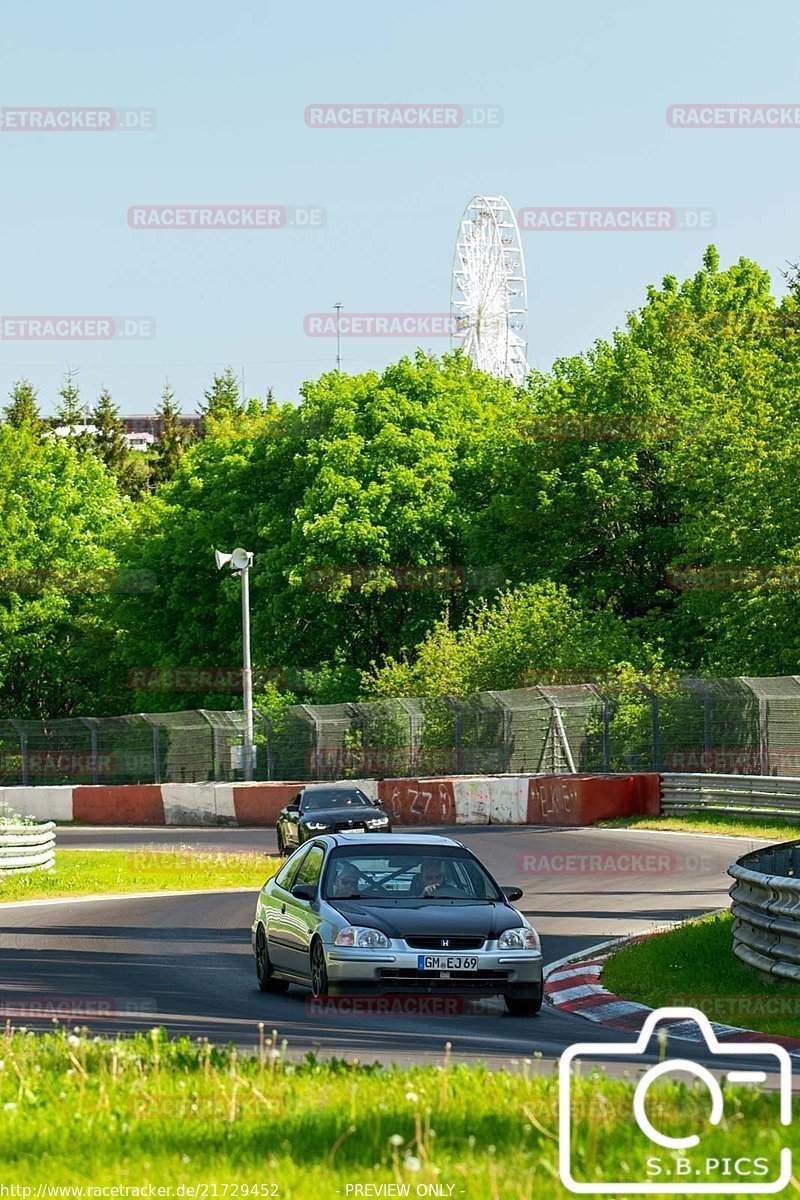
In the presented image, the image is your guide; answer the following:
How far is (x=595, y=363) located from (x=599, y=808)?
28.1m

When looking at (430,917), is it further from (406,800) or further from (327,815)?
(406,800)

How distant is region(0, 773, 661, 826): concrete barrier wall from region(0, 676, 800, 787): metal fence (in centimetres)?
91

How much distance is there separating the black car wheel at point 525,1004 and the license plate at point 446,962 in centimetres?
40


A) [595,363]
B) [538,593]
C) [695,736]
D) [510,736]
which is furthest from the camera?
[595,363]

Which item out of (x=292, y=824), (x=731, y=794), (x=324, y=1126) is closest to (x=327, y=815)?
(x=292, y=824)

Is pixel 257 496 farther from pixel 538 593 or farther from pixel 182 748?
pixel 182 748

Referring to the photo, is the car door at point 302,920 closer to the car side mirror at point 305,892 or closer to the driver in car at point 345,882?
the car side mirror at point 305,892

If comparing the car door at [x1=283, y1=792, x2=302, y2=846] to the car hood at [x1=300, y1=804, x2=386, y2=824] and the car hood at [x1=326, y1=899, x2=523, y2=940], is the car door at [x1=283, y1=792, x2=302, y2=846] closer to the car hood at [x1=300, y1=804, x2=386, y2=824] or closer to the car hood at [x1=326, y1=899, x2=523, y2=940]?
the car hood at [x1=300, y1=804, x2=386, y2=824]

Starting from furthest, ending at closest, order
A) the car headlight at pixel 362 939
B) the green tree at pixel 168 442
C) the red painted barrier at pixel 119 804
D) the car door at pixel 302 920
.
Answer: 1. the green tree at pixel 168 442
2. the red painted barrier at pixel 119 804
3. the car door at pixel 302 920
4. the car headlight at pixel 362 939

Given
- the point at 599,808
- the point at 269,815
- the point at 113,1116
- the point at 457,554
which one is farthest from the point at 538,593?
the point at 113,1116

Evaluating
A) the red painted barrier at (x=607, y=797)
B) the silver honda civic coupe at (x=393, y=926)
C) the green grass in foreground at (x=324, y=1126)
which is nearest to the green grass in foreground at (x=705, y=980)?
the silver honda civic coupe at (x=393, y=926)

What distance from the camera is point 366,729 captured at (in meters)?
45.3

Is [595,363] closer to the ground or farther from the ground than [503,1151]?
farther from the ground

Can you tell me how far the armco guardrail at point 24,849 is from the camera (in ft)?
96.1
